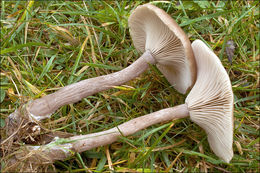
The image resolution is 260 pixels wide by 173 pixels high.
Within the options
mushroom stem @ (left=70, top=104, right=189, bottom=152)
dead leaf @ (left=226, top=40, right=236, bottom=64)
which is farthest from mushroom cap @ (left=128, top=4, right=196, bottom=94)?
dead leaf @ (left=226, top=40, right=236, bottom=64)

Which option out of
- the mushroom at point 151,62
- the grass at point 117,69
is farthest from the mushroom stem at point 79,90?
the grass at point 117,69

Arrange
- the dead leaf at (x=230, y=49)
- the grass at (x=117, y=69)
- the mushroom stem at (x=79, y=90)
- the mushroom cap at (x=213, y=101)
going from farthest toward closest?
the dead leaf at (x=230, y=49) < the grass at (x=117, y=69) < the mushroom stem at (x=79, y=90) < the mushroom cap at (x=213, y=101)

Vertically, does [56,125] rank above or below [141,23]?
below

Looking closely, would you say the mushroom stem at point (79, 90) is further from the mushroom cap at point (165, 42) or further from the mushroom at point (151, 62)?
the mushroom cap at point (165, 42)

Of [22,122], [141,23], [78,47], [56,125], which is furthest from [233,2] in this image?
[22,122]

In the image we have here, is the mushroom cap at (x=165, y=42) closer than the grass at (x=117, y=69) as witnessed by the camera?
Yes

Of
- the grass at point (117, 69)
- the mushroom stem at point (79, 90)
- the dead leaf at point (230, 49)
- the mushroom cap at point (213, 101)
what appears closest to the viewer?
the mushroom cap at point (213, 101)

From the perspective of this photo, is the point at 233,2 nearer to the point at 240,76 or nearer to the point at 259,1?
the point at 259,1
